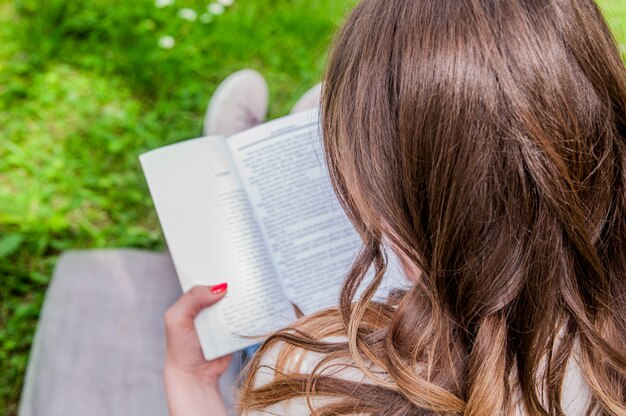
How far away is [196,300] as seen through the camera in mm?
1120

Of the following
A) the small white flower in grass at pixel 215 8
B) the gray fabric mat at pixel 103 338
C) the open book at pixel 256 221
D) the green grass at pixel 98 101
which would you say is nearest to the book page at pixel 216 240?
the open book at pixel 256 221

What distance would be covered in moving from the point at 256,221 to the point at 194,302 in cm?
18

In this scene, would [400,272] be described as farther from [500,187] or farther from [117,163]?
[117,163]

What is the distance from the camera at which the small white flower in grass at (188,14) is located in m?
1.96

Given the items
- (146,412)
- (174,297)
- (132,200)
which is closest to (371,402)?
(146,412)

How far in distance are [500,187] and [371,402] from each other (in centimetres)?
30

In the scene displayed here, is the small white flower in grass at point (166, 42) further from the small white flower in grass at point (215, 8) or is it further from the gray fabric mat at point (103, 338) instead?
the gray fabric mat at point (103, 338)

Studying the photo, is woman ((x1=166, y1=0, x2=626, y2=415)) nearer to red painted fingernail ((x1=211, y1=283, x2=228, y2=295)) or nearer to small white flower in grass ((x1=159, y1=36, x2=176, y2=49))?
red painted fingernail ((x1=211, y1=283, x2=228, y2=295))

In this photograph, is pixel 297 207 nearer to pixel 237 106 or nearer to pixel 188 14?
pixel 237 106

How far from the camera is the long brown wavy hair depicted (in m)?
0.72

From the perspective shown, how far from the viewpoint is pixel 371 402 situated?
2.62 feet

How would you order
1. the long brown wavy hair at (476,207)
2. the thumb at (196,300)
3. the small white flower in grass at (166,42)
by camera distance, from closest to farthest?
the long brown wavy hair at (476,207), the thumb at (196,300), the small white flower in grass at (166,42)

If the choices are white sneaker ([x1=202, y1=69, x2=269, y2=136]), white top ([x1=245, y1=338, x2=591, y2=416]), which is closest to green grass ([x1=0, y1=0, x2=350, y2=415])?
white sneaker ([x1=202, y1=69, x2=269, y2=136])

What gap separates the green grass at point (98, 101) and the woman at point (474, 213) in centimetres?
95
